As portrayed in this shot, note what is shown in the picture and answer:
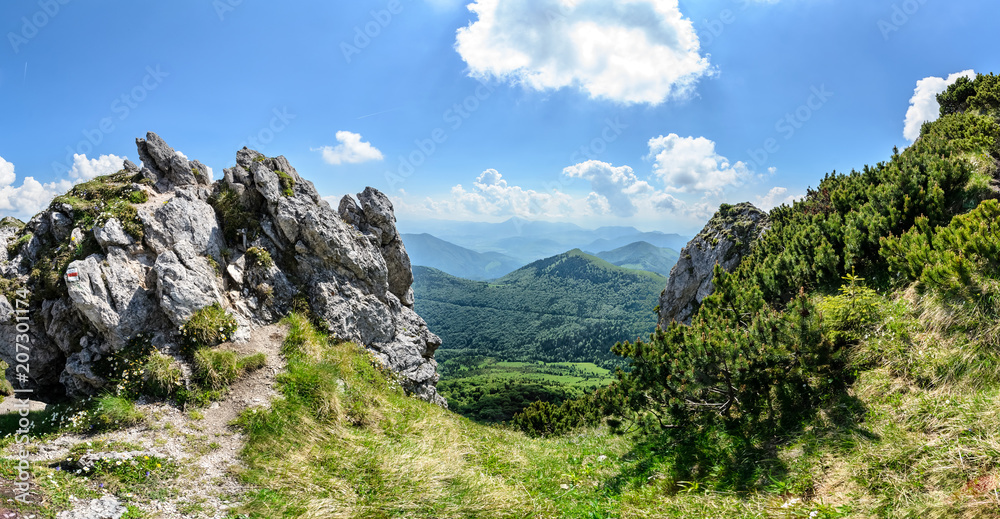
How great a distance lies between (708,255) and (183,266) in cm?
3688

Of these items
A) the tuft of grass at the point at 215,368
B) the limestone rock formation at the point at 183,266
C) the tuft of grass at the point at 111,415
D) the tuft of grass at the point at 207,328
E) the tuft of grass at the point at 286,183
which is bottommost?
the tuft of grass at the point at 111,415

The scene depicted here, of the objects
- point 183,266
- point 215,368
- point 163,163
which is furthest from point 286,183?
point 215,368

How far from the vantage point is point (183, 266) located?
14.2 m

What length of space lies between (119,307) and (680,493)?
17.4 meters

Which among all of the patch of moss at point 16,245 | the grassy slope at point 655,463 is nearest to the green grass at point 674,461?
the grassy slope at point 655,463

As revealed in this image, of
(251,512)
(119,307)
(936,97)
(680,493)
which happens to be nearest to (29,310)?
(119,307)

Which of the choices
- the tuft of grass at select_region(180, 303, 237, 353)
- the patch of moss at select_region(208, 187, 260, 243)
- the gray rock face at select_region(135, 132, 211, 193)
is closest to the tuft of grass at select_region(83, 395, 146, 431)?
the tuft of grass at select_region(180, 303, 237, 353)

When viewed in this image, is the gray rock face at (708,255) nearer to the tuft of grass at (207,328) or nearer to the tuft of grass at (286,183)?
the tuft of grass at (286,183)

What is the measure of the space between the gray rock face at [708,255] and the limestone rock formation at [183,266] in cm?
2368

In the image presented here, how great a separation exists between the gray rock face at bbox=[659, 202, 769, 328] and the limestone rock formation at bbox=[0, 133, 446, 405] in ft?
77.7

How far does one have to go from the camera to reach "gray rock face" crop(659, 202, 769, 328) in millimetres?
32469

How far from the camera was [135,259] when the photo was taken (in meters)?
14.1

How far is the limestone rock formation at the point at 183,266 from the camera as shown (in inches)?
511

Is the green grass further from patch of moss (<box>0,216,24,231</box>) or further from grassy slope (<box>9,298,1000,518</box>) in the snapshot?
patch of moss (<box>0,216,24,231</box>)
